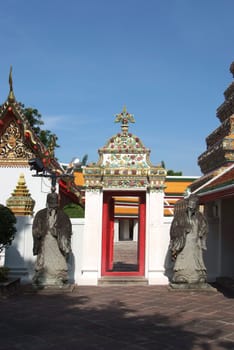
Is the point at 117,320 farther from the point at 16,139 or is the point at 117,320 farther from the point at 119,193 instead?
the point at 16,139

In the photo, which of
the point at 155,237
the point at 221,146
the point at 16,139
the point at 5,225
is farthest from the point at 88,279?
Result: the point at 16,139

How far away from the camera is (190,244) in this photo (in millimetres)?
8930

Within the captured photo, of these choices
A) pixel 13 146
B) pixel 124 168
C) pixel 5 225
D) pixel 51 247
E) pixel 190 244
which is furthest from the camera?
pixel 13 146

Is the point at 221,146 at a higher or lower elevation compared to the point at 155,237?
higher

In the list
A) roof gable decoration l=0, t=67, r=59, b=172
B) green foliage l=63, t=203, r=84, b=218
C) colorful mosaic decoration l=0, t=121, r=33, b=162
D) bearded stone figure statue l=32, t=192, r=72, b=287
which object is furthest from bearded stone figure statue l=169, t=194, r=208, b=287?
colorful mosaic decoration l=0, t=121, r=33, b=162

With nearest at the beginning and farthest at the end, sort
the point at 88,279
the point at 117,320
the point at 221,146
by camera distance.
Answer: the point at 117,320, the point at 88,279, the point at 221,146

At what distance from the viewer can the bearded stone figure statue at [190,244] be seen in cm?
880

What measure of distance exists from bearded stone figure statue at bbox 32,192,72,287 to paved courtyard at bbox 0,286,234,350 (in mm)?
398

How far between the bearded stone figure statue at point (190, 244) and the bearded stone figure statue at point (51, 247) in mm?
2305

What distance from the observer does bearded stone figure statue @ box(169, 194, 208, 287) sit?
8.80m

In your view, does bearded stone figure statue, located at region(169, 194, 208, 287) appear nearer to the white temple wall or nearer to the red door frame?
the red door frame

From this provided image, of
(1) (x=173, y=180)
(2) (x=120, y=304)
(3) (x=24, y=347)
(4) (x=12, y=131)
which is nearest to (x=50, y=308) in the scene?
(2) (x=120, y=304)

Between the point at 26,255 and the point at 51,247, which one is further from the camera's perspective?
the point at 26,255

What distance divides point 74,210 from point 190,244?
661 cm
